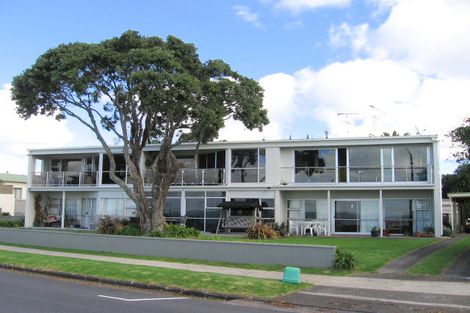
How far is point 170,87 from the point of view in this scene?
67.2 feet

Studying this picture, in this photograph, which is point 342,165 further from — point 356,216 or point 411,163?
point 411,163

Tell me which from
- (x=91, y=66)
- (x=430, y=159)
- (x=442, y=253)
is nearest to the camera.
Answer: (x=442, y=253)

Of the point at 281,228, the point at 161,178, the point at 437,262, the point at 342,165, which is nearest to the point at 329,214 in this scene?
the point at 342,165

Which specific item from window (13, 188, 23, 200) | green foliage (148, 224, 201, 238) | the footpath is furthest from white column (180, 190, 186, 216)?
window (13, 188, 23, 200)

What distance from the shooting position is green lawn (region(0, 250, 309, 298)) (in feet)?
39.9

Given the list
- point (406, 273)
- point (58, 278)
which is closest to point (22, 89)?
point (58, 278)

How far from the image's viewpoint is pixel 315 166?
31312 millimetres

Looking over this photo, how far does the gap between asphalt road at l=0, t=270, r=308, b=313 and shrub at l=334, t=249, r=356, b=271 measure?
4974 millimetres

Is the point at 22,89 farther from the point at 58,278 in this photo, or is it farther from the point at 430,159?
the point at 430,159

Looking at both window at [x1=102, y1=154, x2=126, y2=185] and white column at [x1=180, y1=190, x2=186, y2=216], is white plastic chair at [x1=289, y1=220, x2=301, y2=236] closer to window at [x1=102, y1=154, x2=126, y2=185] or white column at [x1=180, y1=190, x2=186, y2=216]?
white column at [x1=180, y1=190, x2=186, y2=216]

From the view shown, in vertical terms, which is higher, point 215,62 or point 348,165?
point 215,62

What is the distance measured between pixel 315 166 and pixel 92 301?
2225 cm

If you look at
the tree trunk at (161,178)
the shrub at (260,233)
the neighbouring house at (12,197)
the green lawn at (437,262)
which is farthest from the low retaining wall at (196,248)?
the neighbouring house at (12,197)

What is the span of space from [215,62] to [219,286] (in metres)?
13.3
